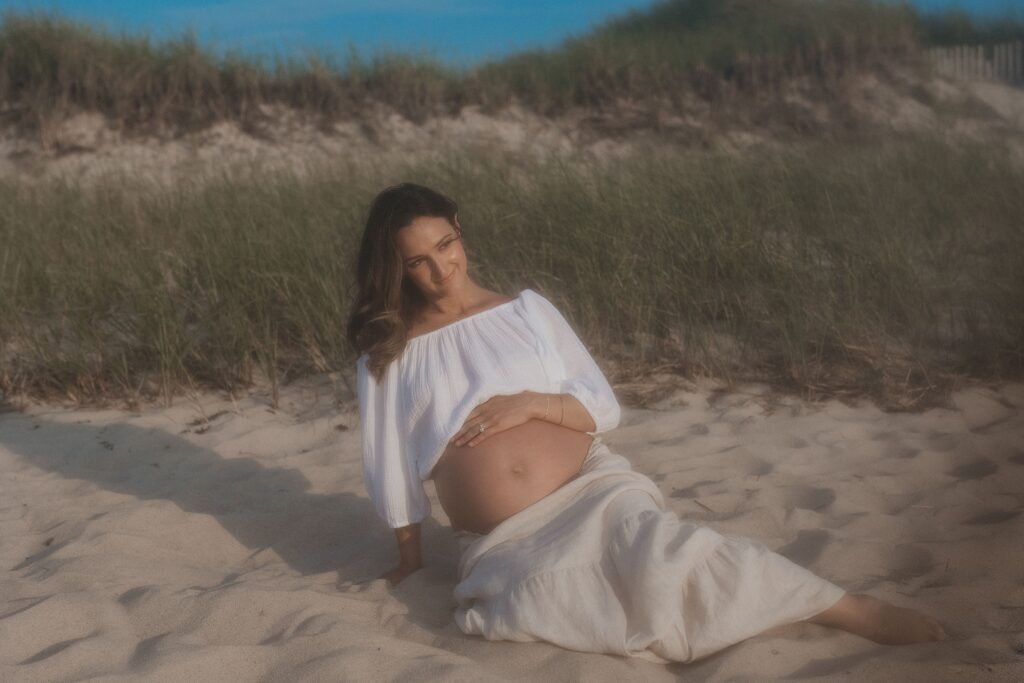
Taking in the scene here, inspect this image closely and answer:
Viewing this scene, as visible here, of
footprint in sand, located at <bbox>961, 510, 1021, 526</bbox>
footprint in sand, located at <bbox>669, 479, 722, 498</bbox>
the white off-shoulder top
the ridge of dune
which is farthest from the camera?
the ridge of dune

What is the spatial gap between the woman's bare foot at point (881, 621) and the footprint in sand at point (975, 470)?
1392mm

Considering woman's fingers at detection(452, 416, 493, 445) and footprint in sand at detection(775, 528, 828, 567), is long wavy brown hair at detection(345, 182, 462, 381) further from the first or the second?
footprint in sand at detection(775, 528, 828, 567)

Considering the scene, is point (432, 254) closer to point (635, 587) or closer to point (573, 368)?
point (573, 368)

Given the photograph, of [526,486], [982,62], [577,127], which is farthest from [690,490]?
[982,62]

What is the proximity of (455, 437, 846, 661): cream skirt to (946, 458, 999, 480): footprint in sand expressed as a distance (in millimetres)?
1530

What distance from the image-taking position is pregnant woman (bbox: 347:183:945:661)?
2373 millimetres

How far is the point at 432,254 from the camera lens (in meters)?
2.87

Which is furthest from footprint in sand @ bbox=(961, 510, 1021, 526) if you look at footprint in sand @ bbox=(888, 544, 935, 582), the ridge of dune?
the ridge of dune

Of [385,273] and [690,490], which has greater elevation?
[385,273]

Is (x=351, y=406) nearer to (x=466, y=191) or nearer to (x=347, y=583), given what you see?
(x=347, y=583)

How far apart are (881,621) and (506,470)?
0.98 metres

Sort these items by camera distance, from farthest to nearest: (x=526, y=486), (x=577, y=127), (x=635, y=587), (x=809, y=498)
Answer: (x=577, y=127) → (x=809, y=498) → (x=526, y=486) → (x=635, y=587)

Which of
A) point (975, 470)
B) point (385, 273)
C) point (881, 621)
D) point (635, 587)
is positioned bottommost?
point (975, 470)

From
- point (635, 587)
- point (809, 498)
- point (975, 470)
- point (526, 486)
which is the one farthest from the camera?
point (975, 470)
